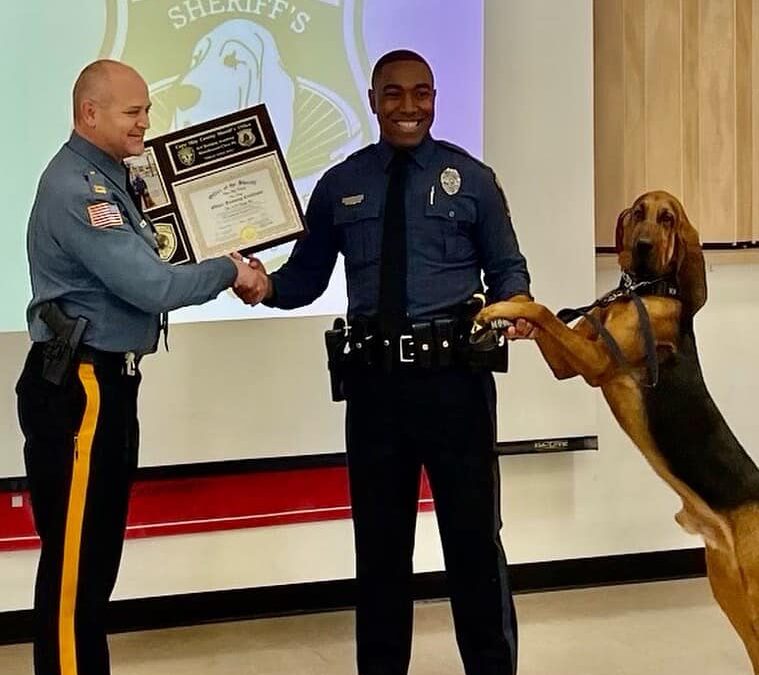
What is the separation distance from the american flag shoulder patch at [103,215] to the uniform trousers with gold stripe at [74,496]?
12.0 inches

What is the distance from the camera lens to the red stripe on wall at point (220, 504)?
3645 mm

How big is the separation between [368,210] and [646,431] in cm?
90

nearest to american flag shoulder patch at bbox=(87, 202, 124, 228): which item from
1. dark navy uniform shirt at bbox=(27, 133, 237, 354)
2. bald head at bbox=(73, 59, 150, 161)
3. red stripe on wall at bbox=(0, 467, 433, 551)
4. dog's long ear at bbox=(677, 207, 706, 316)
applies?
dark navy uniform shirt at bbox=(27, 133, 237, 354)

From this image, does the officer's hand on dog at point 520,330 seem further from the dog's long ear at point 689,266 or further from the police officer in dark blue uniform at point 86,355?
the police officer in dark blue uniform at point 86,355

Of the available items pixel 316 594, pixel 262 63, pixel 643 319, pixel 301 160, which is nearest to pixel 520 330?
pixel 643 319

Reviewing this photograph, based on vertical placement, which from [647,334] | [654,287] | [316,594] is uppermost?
[654,287]

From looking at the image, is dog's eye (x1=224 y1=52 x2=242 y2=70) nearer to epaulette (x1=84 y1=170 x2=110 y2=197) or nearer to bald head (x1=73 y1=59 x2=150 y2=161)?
bald head (x1=73 y1=59 x2=150 y2=161)

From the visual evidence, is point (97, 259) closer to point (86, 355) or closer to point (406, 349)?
point (86, 355)

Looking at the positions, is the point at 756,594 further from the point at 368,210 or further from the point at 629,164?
the point at 629,164

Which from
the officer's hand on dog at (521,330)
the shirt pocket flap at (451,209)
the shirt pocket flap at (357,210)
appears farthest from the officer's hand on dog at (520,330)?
the shirt pocket flap at (357,210)

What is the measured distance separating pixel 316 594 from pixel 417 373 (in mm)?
1511

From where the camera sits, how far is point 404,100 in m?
2.79

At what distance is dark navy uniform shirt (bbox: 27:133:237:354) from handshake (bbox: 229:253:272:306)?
A: 0.56 feet

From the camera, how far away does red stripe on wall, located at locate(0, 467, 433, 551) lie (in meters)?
3.64
